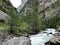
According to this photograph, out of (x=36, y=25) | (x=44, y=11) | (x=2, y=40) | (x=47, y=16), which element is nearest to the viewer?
(x=2, y=40)

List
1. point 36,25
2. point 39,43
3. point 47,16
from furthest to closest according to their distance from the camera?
point 47,16
point 36,25
point 39,43

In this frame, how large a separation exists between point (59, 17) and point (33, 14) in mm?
18344

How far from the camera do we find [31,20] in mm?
62969

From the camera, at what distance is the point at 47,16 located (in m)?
91.2

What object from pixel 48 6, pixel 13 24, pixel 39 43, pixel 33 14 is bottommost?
pixel 39 43

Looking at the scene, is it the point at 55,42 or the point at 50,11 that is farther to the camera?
the point at 50,11

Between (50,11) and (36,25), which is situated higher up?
(50,11)

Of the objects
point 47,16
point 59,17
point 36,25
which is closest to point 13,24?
point 36,25

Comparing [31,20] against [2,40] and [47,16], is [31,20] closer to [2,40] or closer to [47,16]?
[47,16]

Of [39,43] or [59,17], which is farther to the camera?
[59,17]

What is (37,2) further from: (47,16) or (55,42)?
(55,42)

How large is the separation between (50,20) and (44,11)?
1354cm

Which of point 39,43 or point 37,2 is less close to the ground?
point 37,2

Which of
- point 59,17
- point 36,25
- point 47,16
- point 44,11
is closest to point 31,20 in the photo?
point 36,25
